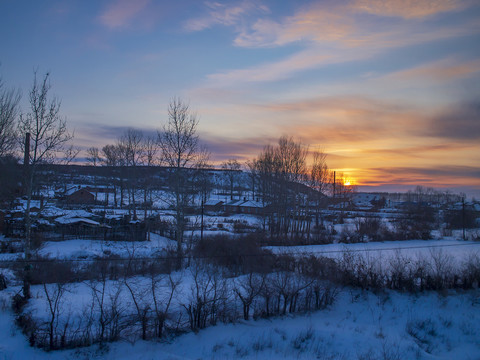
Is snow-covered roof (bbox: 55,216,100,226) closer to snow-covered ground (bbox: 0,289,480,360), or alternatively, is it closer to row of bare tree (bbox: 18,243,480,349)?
row of bare tree (bbox: 18,243,480,349)

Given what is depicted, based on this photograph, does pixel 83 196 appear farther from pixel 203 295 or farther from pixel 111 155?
pixel 203 295

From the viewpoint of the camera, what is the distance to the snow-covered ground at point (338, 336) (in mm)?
9367

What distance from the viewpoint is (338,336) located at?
1076cm

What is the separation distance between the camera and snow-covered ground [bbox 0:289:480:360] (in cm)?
937

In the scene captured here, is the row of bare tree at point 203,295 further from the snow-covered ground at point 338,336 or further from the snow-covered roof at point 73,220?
the snow-covered roof at point 73,220

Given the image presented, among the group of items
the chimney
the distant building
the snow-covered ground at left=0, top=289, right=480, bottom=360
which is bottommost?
the snow-covered ground at left=0, top=289, right=480, bottom=360

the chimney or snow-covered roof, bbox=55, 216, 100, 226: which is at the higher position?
the chimney

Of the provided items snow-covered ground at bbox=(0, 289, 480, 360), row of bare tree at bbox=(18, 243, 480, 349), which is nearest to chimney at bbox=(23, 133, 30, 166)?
row of bare tree at bbox=(18, 243, 480, 349)

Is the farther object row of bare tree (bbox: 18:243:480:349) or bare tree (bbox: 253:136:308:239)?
bare tree (bbox: 253:136:308:239)

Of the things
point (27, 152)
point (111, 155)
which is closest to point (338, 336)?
point (27, 152)

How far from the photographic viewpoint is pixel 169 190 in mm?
20672

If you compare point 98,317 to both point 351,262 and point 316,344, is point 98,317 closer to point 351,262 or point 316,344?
point 316,344

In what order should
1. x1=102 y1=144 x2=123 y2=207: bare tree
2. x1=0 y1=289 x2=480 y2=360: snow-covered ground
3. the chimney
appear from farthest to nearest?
x1=102 y1=144 x2=123 y2=207: bare tree
the chimney
x1=0 y1=289 x2=480 y2=360: snow-covered ground

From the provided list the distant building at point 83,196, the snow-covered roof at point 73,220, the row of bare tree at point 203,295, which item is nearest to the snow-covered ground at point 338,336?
the row of bare tree at point 203,295
